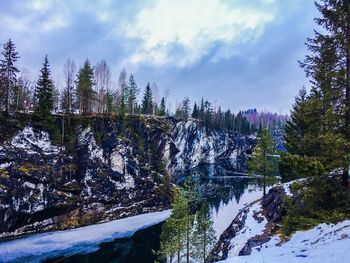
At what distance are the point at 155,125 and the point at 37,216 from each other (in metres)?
39.6

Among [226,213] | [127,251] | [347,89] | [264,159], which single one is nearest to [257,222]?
[264,159]

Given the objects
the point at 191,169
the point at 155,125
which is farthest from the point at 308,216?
the point at 191,169

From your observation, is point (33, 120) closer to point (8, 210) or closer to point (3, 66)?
point (3, 66)

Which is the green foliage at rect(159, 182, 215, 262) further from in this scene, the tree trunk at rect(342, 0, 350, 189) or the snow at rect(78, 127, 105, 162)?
the snow at rect(78, 127, 105, 162)

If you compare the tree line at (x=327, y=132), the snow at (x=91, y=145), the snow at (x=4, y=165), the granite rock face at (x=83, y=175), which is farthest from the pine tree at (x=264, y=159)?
the snow at (x=4, y=165)

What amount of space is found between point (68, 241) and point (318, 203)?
118ft

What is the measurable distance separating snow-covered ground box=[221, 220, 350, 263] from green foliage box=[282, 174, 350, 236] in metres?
0.50

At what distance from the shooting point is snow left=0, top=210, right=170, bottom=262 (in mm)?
34406

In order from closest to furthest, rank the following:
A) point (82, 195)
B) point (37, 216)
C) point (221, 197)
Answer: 1. point (37, 216)
2. point (82, 195)
3. point (221, 197)

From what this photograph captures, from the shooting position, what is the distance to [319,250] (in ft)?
31.7

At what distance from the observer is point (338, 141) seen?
1125cm

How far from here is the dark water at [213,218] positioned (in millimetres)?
34797

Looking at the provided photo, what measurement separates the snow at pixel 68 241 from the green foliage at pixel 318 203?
30.8 metres

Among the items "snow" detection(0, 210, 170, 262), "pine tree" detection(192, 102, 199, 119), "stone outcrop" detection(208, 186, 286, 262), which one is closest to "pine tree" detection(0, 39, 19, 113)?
"snow" detection(0, 210, 170, 262)
